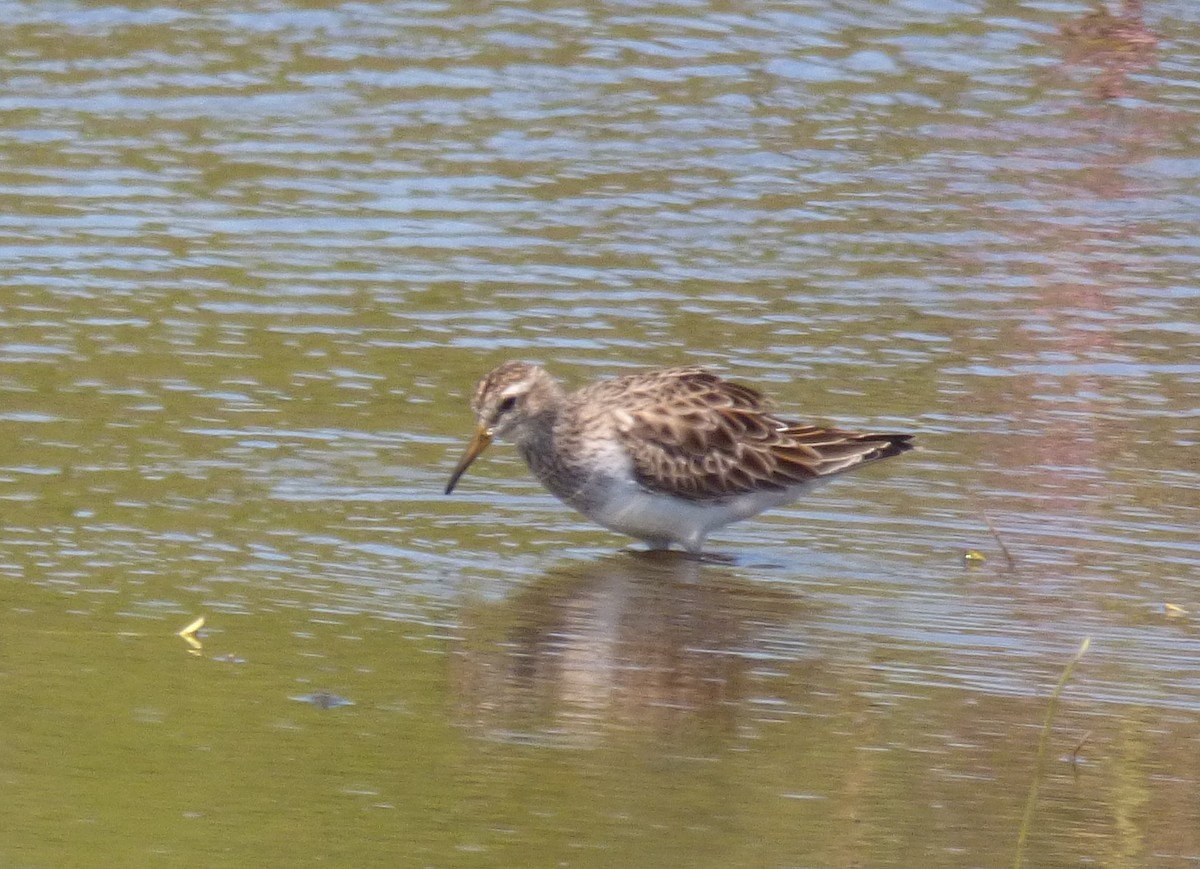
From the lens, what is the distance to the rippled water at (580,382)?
7.18m

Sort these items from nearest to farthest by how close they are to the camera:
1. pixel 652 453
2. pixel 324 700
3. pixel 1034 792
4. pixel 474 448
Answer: pixel 1034 792 → pixel 324 700 → pixel 474 448 → pixel 652 453

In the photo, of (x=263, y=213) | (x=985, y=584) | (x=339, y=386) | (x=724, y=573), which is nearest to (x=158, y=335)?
(x=339, y=386)

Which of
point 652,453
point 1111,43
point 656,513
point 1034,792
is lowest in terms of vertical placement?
point 656,513

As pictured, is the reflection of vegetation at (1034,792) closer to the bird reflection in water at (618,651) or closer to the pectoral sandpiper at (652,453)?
the bird reflection in water at (618,651)

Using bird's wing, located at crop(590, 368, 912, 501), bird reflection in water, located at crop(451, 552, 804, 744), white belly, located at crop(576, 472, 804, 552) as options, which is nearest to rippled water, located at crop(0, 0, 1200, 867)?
bird reflection in water, located at crop(451, 552, 804, 744)

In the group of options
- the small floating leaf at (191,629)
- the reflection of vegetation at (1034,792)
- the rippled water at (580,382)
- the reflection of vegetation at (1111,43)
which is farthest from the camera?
the reflection of vegetation at (1111,43)

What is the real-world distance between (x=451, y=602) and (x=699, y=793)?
2.16 meters

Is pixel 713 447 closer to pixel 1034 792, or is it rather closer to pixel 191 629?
pixel 191 629

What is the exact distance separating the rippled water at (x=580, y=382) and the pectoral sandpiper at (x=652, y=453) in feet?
0.72

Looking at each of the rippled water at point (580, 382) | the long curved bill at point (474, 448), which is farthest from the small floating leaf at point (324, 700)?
the long curved bill at point (474, 448)

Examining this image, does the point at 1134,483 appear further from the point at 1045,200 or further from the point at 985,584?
the point at 1045,200

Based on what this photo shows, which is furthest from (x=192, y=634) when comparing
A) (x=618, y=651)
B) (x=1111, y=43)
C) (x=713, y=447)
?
(x=1111, y=43)

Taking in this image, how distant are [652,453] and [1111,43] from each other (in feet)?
31.0

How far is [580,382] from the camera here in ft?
39.0
